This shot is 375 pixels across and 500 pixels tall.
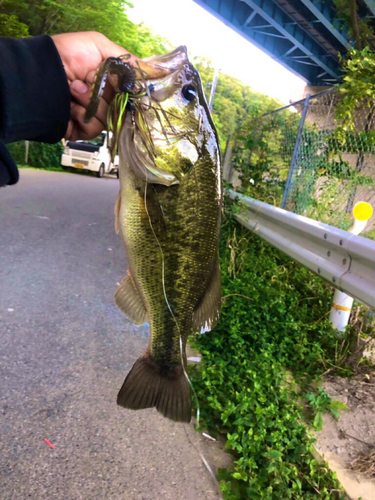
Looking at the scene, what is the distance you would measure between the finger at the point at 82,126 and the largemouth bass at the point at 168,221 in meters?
0.33

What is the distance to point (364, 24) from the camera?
11664 millimetres

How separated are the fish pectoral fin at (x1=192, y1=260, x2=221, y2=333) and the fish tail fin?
234 mm

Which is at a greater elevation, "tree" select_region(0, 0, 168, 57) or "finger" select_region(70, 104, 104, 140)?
"tree" select_region(0, 0, 168, 57)

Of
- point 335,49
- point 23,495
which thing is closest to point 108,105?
point 23,495

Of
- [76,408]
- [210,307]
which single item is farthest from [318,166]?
[210,307]

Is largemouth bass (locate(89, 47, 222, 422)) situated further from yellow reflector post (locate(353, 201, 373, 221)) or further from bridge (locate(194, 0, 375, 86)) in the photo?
bridge (locate(194, 0, 375, 86))

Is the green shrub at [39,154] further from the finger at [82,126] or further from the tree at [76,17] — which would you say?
the finger at [82,126]

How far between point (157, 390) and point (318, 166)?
5.60m

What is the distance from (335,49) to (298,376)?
48.0ft

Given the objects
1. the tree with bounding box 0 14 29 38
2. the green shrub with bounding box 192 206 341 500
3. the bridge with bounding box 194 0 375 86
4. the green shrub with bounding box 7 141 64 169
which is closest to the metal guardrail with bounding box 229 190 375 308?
the green shrub with bounding box 192 206 341 500

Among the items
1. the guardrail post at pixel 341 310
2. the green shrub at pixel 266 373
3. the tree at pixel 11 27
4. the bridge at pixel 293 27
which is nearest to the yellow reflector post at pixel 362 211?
the guardrail post at pixel 341 310

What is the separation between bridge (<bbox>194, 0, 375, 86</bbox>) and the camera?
12.3 meters

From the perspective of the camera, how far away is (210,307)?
184 centimetres

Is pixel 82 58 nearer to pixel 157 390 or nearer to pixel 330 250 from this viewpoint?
pixel 157 390
